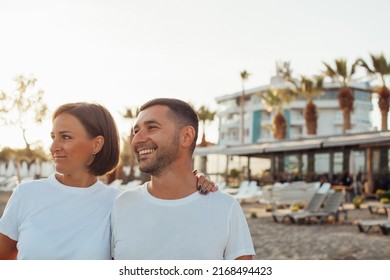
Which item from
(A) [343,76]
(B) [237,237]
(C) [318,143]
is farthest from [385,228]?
(A) [343,76]

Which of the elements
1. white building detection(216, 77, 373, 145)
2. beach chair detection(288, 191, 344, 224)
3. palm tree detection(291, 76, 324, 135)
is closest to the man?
beach chair detection(288, 191, 344, 224)

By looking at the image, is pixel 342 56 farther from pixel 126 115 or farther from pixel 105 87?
pixel 105 87

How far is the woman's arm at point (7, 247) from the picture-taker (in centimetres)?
213

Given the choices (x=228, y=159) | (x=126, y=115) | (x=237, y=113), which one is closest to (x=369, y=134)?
(x=228, y=159)

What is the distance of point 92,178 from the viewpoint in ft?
7.32

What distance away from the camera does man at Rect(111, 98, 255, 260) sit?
198 centimetres

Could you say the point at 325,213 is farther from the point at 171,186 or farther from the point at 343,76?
the point at 343,76

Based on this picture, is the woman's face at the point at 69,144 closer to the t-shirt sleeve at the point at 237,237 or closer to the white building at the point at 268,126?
the t-shirt sleeve at the point at 237,237

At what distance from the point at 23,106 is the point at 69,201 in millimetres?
11172

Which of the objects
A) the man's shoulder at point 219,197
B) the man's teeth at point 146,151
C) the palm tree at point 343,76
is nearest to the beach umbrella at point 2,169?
the palm tree at point 343,76

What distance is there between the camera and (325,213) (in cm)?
1238

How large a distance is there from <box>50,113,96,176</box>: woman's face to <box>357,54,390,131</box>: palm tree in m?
18.5

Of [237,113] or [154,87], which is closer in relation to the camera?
[154,87]

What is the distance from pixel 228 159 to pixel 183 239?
2752 cm
